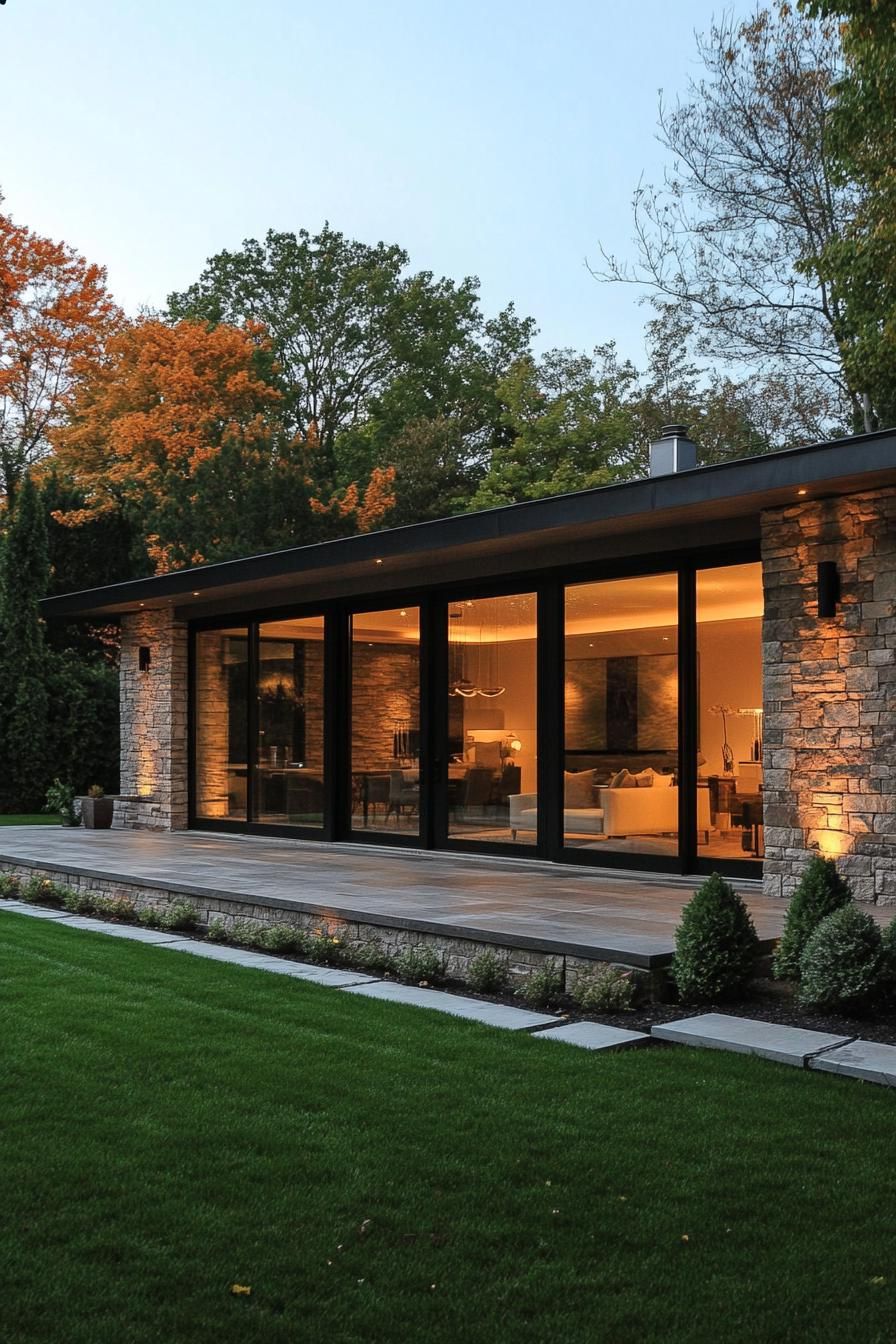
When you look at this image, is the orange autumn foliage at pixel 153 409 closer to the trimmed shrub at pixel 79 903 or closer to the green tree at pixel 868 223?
the green tree at pixel 868 223

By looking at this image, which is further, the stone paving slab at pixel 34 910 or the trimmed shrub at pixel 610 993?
the stone paving slab at pixel 34 910

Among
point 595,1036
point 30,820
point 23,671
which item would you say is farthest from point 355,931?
point 23,671

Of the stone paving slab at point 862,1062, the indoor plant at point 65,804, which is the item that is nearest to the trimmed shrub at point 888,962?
the stone paving slab at point 862,1062

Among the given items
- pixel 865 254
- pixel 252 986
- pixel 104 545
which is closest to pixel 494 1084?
pixel 252 986

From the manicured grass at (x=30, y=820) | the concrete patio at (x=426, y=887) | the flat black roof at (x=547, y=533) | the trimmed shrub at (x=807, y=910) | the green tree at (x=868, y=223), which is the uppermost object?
the green tree at (x=868, y=223)

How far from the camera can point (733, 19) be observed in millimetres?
17156

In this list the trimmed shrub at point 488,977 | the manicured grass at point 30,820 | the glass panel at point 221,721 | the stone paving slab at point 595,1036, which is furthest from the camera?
the manicured grass at point 30,820

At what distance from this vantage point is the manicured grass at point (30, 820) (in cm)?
1611

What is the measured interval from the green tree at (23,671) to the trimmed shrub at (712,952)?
14.7 meters

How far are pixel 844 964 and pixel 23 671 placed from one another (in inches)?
613

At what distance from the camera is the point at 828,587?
8008 mm

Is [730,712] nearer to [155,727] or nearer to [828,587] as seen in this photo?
[828,587]

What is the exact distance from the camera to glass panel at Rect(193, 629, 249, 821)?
13.8m

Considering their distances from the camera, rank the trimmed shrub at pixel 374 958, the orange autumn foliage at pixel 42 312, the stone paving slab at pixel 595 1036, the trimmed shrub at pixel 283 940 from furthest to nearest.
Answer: the orange autumn foliage at pixel 42 312 < the trimmed shrub at pixel 283 940 < the trimmed shrub at pixel 374 958 < the stone paving slab at pixel 595 1036
